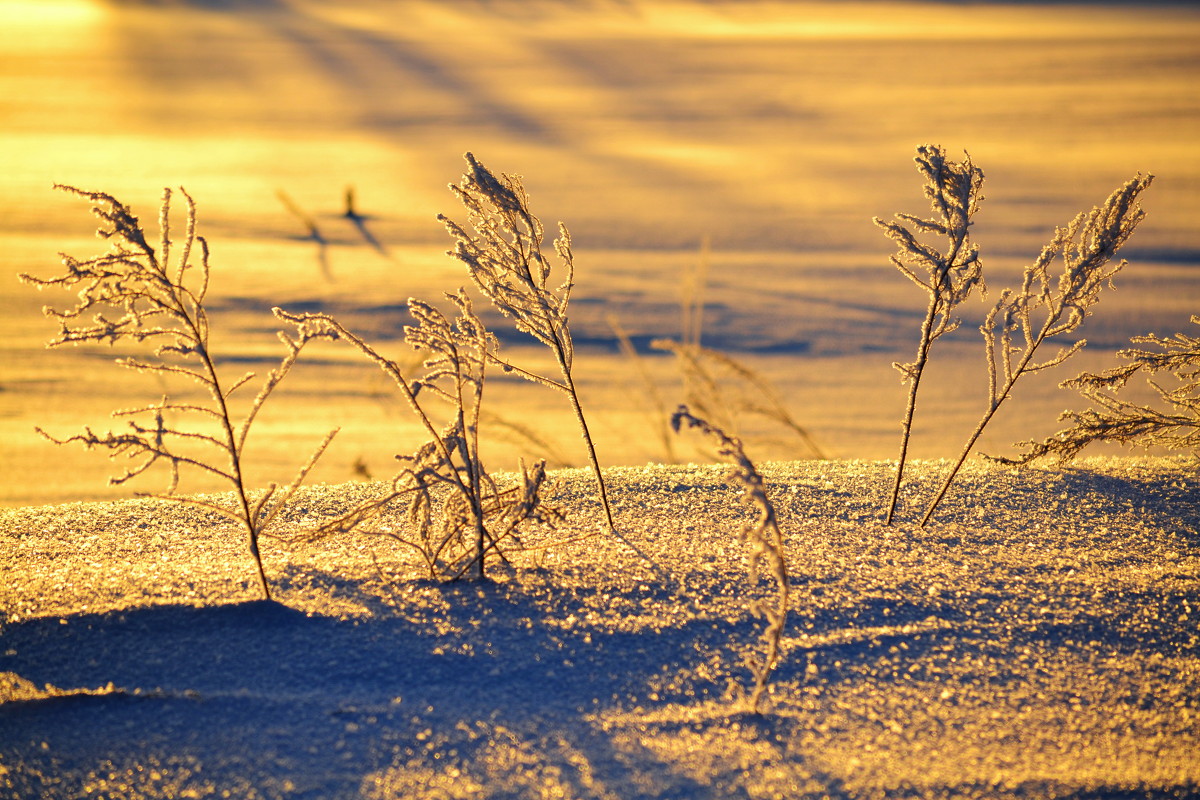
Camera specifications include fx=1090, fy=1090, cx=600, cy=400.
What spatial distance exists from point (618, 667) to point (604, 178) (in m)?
5.97

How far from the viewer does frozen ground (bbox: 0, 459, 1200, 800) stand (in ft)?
4.77

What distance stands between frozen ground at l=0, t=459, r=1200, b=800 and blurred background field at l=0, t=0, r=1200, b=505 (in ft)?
4.69

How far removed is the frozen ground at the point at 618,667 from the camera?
1.46 metres

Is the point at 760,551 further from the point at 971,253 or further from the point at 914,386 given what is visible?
the point at 971,253

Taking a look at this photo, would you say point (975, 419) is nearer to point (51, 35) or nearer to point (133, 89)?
point (133, 89)

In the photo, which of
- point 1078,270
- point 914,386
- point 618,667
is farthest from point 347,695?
point 1078,270

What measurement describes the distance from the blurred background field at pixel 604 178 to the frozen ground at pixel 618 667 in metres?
1.43

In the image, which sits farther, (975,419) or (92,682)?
(975,419)

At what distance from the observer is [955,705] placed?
5.22 ft

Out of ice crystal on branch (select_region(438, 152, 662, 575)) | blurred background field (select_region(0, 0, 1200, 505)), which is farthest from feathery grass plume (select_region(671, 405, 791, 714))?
blurred background field (select_region(0, 0, 1200, 505))

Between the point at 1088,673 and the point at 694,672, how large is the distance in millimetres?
604

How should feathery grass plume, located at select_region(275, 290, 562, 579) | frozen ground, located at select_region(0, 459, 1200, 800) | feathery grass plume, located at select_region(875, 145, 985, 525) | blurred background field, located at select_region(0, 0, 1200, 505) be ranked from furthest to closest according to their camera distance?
blurred background field, located at select_region(0, 0, 1200, 505) < feathery grass plume, located at select_region(875, 145, 985, 525) < feathery grass plume, located at select_region(275, 290, 562, 579) < frozen ground, located at select_region(0, 459, 1200, 800)

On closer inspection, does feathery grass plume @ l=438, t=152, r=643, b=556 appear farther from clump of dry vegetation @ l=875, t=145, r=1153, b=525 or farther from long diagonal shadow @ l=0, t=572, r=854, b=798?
clump of dry vegetation @ l=875, t=145, r=1153, b=525

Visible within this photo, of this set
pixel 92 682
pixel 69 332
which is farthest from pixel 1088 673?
pixel 69 332
